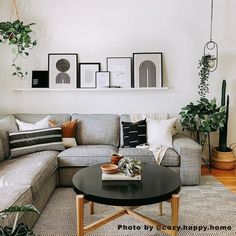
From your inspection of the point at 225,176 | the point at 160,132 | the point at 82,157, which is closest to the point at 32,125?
the point at 82,157

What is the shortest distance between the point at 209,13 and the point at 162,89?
49.7 inches

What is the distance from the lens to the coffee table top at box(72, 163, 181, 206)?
1.96 m

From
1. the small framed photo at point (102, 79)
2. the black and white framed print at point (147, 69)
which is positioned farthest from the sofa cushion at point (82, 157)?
the black and white framed print at point (147, 69)

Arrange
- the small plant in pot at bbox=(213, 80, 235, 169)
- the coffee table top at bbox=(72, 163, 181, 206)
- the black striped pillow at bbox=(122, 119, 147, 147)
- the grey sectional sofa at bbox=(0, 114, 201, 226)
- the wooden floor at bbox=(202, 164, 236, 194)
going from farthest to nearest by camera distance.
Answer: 1. the small plant in pot at bbox=(213, 80, 235, 169)
2. the black striped pillow at bbox=(122, 119, 147, 147)
3. the wooden floor at bbox=(202, 164, 236, 194)
4. the grey sectional sofa at bbox=(0, 114, 201, 226)
5. the coffee table top at bbox=(72, 163, 181, 206)

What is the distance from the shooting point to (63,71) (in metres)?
4.08

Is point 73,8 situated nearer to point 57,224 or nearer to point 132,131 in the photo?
point 132,131

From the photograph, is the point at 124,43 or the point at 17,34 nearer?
the point at 17,34

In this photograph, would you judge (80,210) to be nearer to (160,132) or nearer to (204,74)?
(160,132)

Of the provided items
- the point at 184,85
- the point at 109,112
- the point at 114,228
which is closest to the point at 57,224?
the point at 114,228

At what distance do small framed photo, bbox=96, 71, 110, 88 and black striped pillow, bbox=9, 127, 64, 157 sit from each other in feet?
3.14

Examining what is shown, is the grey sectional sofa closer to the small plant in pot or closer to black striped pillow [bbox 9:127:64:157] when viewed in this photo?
black striped pillow [bbox 9:127:64:157]

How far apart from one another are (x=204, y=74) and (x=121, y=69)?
A: 1.16 meters

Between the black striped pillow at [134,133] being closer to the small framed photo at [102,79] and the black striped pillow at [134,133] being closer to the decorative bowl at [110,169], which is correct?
the small framed photo at [102,79]

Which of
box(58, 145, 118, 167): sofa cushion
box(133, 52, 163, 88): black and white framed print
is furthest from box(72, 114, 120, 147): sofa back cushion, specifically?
box(133, 52, 163, 88): black and white framed print
